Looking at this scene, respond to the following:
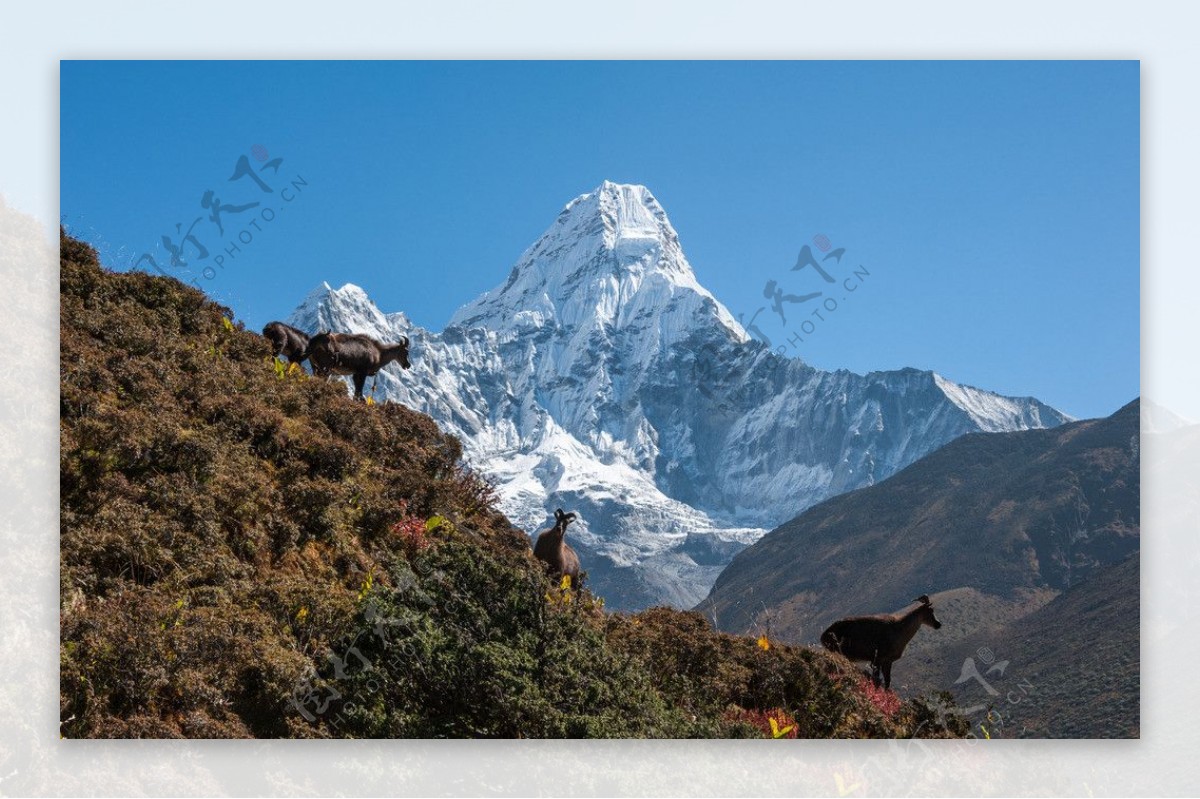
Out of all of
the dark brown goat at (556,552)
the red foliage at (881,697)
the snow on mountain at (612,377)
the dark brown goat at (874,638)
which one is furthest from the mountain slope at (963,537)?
the red foliage at (881,697)

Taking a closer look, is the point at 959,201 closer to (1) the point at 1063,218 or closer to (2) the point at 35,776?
(1) the point at 1063,218

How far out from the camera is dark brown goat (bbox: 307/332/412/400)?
45.2 ft

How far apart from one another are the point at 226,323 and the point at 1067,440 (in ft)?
184

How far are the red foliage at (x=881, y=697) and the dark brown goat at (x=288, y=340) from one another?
656cm

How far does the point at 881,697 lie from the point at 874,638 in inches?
43.4

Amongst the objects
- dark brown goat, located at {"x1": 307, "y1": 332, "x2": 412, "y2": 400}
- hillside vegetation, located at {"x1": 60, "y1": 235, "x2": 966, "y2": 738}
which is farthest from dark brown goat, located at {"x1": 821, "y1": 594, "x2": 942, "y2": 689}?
dark brown goat, located at {"x1": 307, "y1": 332, "x2": 412, "y2": 400}

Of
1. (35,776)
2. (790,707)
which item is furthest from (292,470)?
(790,707)

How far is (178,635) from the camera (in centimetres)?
783

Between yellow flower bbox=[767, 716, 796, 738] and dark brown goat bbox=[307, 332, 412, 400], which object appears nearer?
yellow flower bbox=[767, 716, 796, 738]

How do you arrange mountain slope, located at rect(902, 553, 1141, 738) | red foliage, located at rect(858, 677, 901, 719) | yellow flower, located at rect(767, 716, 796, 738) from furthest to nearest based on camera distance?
red foliage, located at rect(858, 677, 901, 719), mountain slope, located at rect(902, 553, 1141, 738), yellow flower, located at rect(767, 716, 796, 738)

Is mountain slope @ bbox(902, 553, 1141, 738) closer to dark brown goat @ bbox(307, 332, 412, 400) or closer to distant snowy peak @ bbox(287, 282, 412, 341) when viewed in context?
distant snowy peak @ bbox(287, 282, 412, 341)

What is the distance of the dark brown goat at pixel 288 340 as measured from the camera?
1308 centimetres

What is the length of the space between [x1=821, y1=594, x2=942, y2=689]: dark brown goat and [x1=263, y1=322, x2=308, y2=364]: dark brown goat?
6097 mm

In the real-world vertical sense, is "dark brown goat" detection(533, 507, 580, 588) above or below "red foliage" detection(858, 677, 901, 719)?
above
